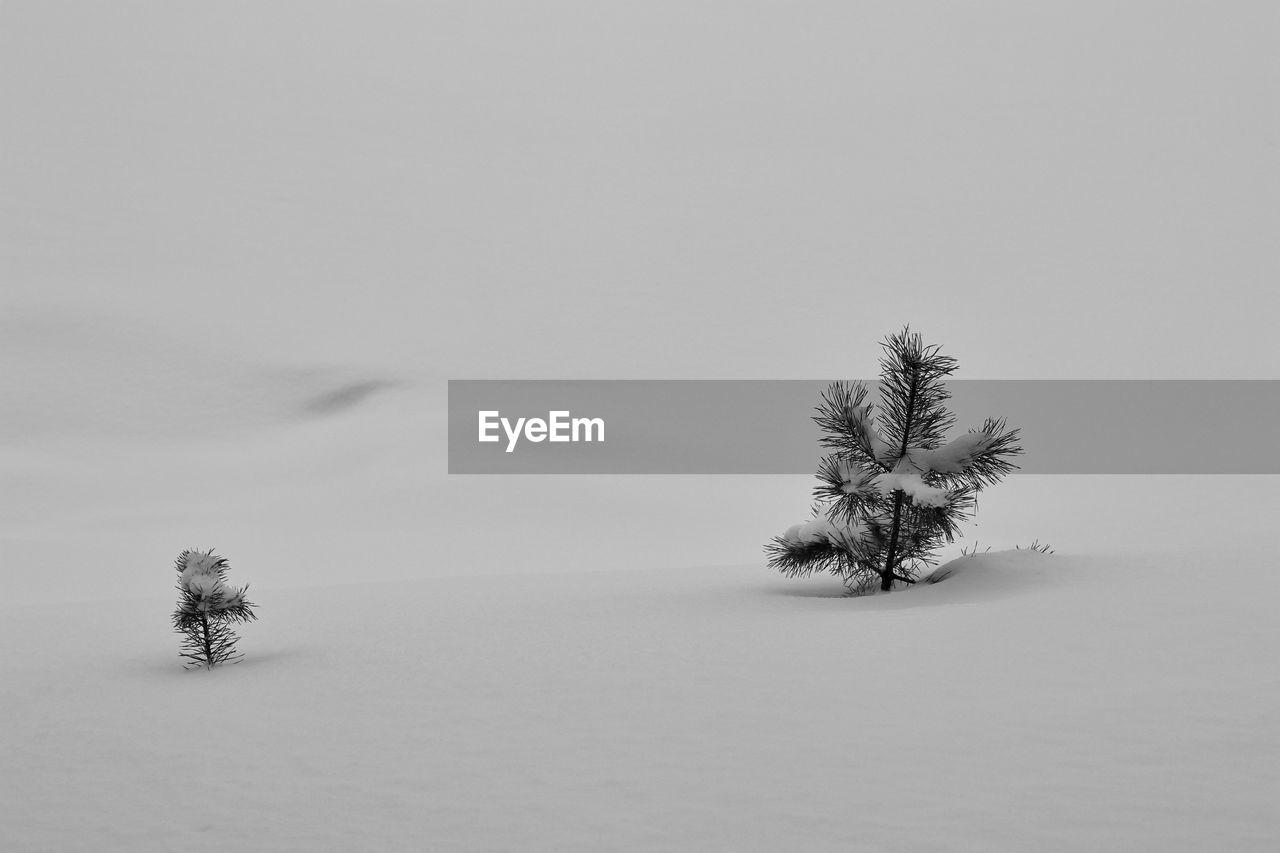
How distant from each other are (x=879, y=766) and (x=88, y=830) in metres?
2.68

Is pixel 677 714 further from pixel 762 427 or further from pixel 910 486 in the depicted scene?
pixel 762 427

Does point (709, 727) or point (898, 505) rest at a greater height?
point (898, 505)

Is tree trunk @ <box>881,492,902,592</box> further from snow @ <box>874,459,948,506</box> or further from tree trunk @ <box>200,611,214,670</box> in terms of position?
tree trunk @ <box>200,611,214,670</box>

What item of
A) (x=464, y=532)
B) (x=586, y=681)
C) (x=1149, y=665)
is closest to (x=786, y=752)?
(x=586, y=681)

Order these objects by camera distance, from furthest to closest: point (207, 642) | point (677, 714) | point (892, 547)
A: point (892, 547) < point (207, 642) < point (677, 714)

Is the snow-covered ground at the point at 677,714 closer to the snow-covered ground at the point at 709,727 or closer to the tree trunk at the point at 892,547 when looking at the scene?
the snow-covered ground at the point at 709,727

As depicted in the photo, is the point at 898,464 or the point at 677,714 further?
A: the point at 898,464

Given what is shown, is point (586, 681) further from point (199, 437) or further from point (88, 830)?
point (199, 437)

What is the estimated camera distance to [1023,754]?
156 inches

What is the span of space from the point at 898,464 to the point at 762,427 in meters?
19.8

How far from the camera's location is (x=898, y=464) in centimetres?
764

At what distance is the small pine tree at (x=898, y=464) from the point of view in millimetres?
7512

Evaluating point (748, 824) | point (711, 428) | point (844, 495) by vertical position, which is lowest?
point (748, 824)

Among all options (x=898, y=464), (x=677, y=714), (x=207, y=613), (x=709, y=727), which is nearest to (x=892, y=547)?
(x=898, y=464)
